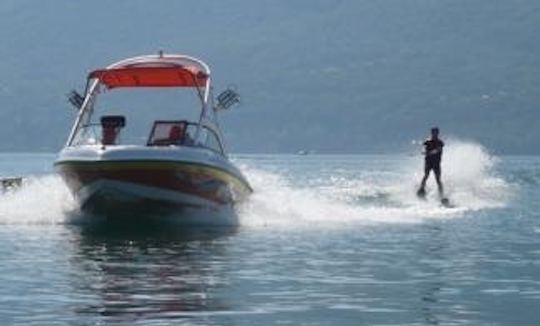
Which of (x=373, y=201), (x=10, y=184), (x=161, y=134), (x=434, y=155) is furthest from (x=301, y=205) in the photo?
(x=10, y=184)

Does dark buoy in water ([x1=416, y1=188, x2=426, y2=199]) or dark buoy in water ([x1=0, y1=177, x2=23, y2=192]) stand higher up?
dark buoy in water ([x1=416, y1=188, x2=426, y2=199])

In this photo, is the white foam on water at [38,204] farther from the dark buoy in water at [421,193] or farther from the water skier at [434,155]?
the dark buoy in water at [421,193]

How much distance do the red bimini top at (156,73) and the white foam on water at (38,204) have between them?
3.23m

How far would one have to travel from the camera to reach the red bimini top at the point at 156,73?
38969 millimetres

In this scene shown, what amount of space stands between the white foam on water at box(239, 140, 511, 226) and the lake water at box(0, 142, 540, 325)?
0.15 metres

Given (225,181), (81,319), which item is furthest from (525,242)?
(81,319)

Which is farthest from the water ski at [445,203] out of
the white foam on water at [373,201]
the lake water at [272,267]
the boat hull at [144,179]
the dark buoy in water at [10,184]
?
the dark buoy in water at [10,184]

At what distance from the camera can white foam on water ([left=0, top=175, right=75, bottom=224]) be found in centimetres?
3869

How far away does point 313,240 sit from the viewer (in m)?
32.5

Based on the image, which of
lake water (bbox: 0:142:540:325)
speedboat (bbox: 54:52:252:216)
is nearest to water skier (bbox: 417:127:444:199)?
lake water (bbox: 0:142:540:325)

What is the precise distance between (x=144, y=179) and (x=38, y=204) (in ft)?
23.0

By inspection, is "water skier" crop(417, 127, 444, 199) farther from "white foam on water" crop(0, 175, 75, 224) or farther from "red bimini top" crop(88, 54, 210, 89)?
Answer: "white foam on water" crop(0, 175, 75, 224)

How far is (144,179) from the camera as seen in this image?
34781 mm

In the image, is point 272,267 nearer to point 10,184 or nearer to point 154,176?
point 154,176
